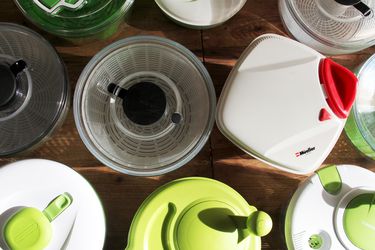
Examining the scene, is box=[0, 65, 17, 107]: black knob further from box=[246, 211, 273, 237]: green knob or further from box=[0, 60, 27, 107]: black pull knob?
box=[246, 211, 273, 237]: green knob

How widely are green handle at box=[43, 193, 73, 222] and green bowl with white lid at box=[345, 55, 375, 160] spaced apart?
46 cm

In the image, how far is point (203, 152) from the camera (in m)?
0.75

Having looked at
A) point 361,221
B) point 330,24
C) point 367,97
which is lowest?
point 361,221

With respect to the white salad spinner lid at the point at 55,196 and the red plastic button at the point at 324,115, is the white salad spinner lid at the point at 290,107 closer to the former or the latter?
the red plastic button at the point at 324,115

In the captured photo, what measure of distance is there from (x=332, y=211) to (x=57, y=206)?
412mm

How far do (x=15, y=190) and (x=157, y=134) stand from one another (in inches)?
9.2

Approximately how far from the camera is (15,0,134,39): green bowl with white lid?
710mm

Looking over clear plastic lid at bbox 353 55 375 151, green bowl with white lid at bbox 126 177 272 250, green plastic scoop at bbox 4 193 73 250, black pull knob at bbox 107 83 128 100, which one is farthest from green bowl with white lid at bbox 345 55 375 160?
green plastic scoop at bbox 4 193 73 250

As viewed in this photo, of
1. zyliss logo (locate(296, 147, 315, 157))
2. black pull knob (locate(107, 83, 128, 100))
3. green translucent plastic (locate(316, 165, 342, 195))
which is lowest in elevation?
green translucent plastic (locate(316, 165, 342, 195))

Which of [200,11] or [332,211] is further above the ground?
[200,11]

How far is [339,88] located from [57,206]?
44 cm

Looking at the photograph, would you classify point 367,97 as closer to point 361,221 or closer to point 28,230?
point 361,221

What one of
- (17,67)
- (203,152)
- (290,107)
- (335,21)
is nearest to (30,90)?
(17,67)

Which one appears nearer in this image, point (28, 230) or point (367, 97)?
point (28, 230)
